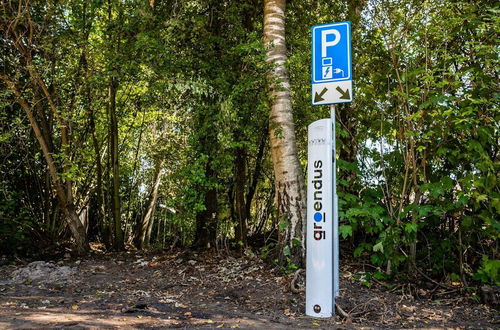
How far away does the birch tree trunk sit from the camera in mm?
5723

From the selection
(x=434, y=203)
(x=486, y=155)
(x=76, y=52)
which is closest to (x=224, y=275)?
(x=434, y=203)

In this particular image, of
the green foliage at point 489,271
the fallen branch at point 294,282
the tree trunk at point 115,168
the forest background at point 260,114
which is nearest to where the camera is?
the green foliage at point 489,271

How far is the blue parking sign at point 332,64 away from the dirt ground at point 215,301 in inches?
88.0

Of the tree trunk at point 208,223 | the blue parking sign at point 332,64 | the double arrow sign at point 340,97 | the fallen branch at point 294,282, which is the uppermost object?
the blue parking sign at point 332,64

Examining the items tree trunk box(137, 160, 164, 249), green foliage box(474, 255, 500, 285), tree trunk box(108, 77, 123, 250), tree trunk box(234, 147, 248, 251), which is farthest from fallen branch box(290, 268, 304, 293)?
tree trunk box(137, 160, 164, 249)

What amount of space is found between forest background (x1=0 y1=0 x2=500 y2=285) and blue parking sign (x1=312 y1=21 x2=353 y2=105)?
4.40ft

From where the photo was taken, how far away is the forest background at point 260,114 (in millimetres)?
5191

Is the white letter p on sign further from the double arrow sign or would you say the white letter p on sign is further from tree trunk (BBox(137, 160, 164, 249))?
tree trunk (BBox(137, 160, 164, 249))

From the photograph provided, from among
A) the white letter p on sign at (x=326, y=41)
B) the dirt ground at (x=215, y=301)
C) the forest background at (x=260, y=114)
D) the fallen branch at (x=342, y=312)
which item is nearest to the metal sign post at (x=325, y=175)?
the white letter p on sign at (x=326, y=41)

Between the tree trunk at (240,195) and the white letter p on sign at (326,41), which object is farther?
the tree trunk at (240,195)

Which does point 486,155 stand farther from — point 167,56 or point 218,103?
point 167,56

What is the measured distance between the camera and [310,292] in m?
4.09

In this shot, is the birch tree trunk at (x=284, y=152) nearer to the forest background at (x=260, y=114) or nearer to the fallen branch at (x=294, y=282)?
the forest background at (x=260, y=114)

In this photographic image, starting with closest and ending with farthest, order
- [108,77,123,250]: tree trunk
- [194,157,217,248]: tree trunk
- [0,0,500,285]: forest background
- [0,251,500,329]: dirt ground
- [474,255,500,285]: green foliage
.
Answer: [0,251,500,329]: dirt ground, [474,255,500,285]: green foliage, [0,0,500,285]: forest background, [194,157,217,248]: tree trunk, [108,77,123,250]: tree trunk
